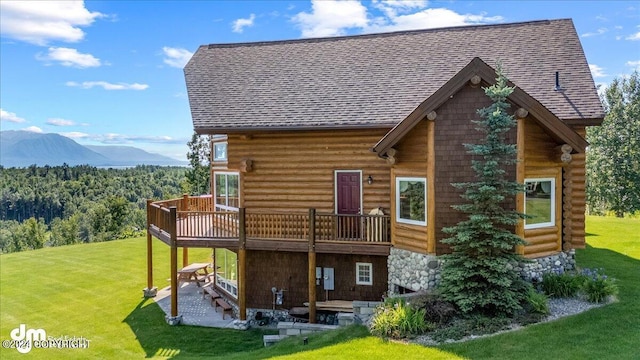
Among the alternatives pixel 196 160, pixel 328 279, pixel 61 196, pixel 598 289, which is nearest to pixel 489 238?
pixel 598 289

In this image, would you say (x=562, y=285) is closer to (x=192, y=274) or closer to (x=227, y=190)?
(x=227, y=190)

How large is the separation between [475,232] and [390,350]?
3312 millimetres

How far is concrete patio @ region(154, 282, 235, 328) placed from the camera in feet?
42.4

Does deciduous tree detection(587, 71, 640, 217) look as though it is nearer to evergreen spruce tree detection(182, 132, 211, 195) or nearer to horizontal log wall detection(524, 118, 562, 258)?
horizontal log wall detection(524, 118, 562, 258)

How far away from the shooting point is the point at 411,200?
10930 millimetres

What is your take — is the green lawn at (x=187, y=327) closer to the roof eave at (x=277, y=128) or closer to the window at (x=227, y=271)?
the window at (x=227, y=271)

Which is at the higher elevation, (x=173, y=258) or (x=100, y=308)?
(x=173, y=258)

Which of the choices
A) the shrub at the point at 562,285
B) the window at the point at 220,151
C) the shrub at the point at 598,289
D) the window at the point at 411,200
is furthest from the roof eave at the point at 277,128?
the shrub at the point at 598,289

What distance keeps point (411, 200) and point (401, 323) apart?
341 cm

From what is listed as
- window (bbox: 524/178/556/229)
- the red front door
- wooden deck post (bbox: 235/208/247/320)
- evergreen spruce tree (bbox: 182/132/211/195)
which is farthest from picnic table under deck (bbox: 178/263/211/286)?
evergreen spruce tree (bbox: 182/132/211/195)

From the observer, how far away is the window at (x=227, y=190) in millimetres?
13891

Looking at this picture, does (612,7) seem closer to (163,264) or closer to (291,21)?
(291,21)

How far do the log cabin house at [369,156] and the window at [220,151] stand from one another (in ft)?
0.24

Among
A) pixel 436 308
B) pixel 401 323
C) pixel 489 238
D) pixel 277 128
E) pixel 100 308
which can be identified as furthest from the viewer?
pixel 100 308
